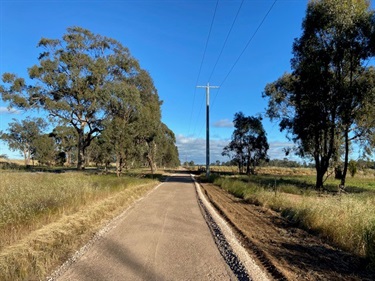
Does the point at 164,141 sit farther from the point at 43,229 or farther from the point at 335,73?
the point at 43,229

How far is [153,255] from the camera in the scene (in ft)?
22.2

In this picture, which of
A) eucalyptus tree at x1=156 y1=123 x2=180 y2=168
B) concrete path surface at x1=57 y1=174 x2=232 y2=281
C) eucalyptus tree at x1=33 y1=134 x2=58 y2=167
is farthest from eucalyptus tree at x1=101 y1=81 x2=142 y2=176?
eucalyptus tree at x1=33 y1=134 x2=58 y2=167

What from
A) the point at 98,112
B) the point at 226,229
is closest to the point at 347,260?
the point at 226,229

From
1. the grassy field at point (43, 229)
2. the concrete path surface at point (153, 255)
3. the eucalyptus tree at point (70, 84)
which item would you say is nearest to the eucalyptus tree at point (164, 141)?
the eucalyptus tree at point (70, 84)

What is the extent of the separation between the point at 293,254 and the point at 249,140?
52159mm

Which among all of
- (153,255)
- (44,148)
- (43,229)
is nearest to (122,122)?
(43,229)

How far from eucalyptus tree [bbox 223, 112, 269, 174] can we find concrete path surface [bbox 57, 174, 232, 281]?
159 ft

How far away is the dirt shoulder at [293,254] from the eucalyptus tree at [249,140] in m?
47.6

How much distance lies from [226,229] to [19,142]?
307 feet

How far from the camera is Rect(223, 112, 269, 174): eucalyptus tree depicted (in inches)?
2259

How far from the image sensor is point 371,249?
629 centimetres

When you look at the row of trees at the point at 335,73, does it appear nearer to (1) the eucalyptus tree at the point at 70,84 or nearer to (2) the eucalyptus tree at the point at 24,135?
(1) the eucalyptus tree at the point at 70,84

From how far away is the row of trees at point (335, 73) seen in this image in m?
23.4

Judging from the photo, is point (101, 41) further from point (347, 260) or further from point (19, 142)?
point (19, 142)
